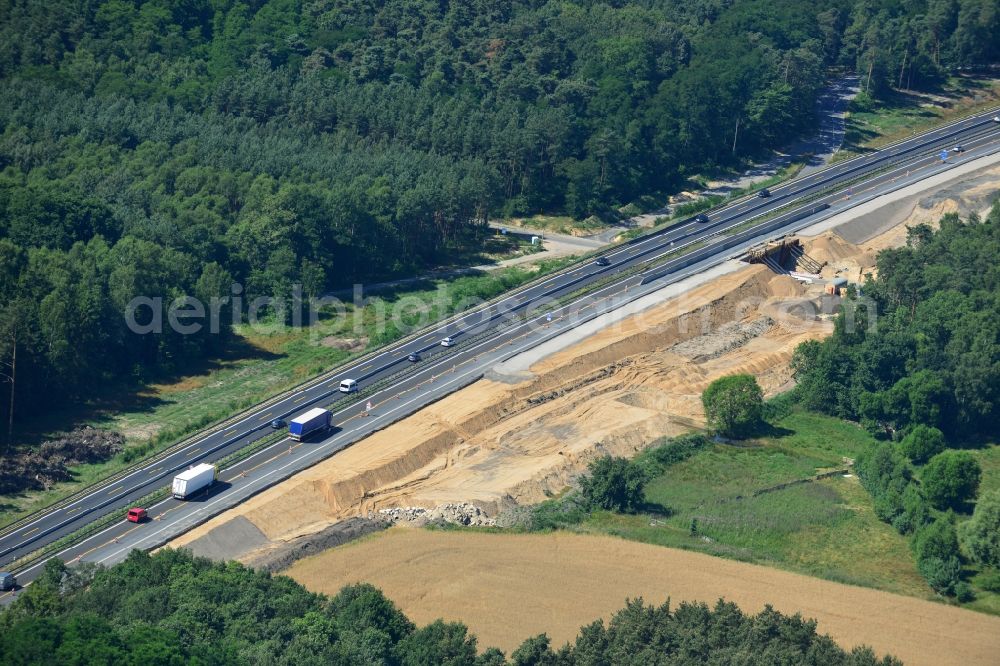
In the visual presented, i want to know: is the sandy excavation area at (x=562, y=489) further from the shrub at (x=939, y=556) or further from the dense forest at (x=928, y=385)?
the dense forest at (x=928, y=385)

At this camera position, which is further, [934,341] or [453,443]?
[934,341]

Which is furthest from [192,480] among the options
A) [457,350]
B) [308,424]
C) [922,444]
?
[922,444]

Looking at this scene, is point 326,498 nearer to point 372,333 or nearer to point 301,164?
point 372,333

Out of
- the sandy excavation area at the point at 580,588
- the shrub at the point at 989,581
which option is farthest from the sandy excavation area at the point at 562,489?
the shrub at the point at 989,581

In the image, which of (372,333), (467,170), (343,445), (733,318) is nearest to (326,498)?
(343,445)

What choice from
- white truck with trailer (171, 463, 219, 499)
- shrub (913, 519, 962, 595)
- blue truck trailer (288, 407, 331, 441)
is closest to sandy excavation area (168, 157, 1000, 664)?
shrub (913, 519, 962, 595)

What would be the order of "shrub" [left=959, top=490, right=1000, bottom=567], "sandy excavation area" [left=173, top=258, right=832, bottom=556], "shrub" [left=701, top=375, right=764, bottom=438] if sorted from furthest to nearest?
"shrub" [left=701, top=375, right=764, bottom=438] → "sandy excavation area" [left=173, top=258, right=832, bottom=556] → "shrub" [left=959, top=490, right=1000, bottom=567]

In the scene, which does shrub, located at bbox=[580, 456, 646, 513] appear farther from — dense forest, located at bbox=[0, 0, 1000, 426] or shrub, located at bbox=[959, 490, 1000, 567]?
dense forest, located at bbox=[0, 0, 1000, 426]
